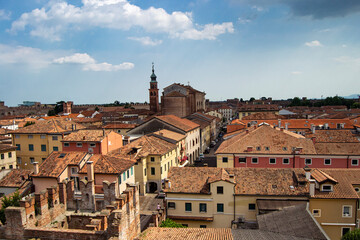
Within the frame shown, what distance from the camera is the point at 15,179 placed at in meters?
35.5

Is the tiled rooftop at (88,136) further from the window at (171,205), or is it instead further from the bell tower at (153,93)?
the bell tower at (153,93)

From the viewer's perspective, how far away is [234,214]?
1068 inches

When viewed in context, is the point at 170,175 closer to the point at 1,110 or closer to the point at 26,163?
the point at 26,163

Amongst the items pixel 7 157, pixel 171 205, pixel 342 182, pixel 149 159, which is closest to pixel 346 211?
pixel 342 182

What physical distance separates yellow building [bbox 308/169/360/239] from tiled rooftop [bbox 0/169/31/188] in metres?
32.0

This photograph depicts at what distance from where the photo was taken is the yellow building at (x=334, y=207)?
24859 mm

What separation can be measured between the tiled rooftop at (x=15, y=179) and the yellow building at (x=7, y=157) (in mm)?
9075

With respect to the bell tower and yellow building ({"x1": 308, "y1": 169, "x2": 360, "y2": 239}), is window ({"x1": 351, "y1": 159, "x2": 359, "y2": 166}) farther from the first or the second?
the bell tower

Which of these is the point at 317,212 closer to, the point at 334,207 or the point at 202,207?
the point at 334,207

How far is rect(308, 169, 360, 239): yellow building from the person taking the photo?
2486 cm

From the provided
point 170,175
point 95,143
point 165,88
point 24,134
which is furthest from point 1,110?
point 170,175

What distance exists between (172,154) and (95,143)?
12.1 metres

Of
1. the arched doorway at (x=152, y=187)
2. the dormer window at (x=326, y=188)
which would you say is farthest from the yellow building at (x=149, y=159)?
the dormer window at (x=326, y=188)

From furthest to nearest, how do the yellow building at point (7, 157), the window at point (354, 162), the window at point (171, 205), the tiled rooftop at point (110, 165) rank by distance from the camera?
the yellow building at point (7, 157), the window at point (354, 162), the tiled rooftop at point (110, 165), the window at point (171, 205)
